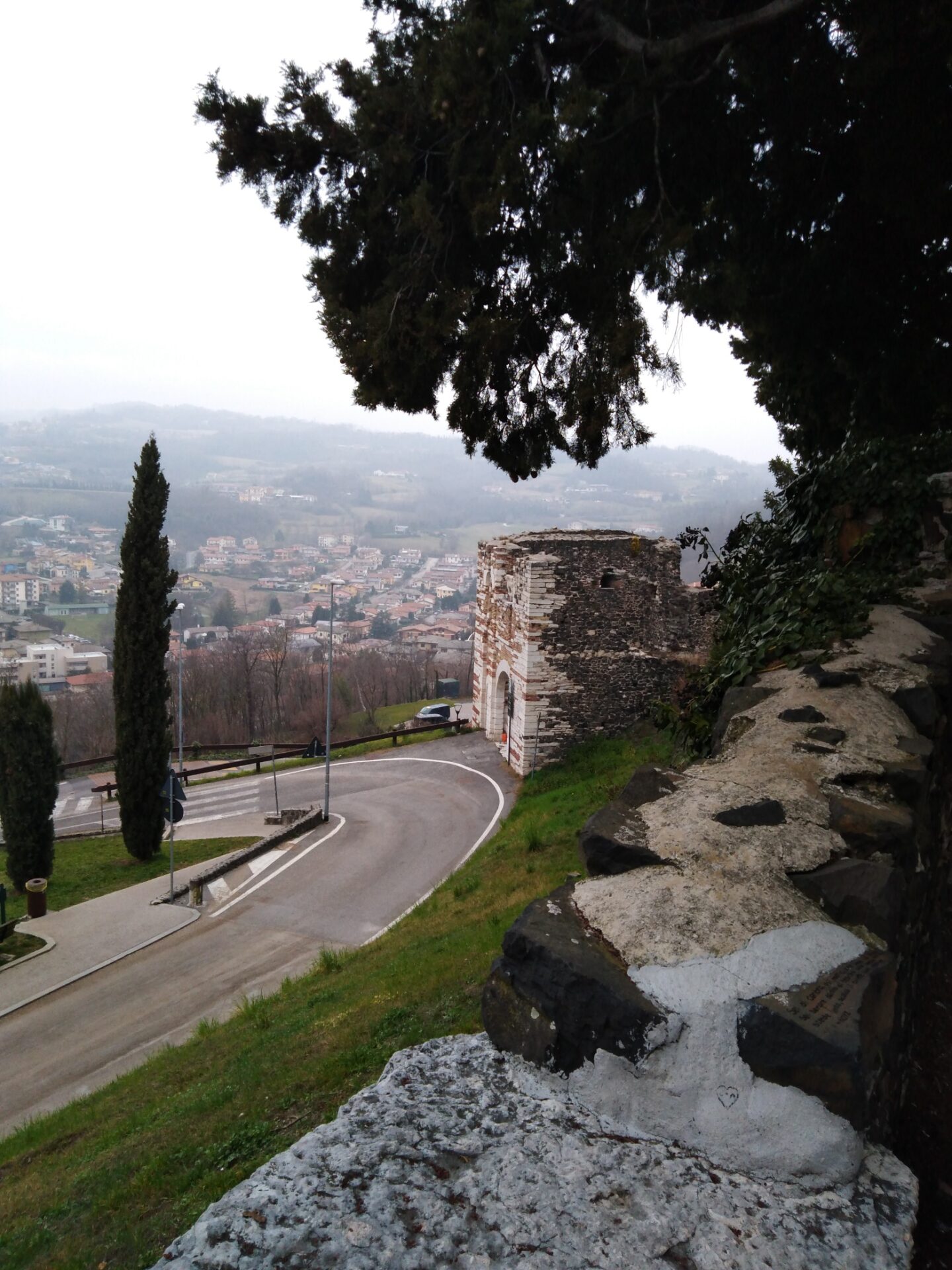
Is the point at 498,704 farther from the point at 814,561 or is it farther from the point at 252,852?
the point at 814,561

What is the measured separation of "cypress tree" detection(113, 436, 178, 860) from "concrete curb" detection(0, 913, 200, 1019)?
18.3ft

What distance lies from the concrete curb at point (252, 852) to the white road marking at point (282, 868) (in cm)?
56

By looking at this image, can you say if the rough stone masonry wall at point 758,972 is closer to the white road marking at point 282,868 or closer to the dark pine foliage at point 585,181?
the dark pine foliage at point 585,181

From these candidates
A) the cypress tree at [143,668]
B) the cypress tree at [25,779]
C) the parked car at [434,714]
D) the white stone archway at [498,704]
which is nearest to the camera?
the cypress tree at [25,779]

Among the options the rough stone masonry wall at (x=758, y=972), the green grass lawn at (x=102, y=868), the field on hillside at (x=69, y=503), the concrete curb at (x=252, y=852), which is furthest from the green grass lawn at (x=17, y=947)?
the field on hillside at (x=69, y=503)

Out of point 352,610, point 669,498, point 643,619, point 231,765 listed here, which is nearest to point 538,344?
point 643,619

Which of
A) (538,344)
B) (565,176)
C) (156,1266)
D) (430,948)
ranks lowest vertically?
(430,948)

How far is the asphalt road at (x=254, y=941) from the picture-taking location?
793cm

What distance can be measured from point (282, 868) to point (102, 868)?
578cm

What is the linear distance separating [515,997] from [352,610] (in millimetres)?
97804

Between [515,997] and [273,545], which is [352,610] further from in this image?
[515,997]

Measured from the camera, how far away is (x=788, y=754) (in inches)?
128

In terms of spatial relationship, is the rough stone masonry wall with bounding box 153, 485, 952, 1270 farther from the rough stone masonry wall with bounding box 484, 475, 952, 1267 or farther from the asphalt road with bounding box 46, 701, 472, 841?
the asphalt road with bounding box 46, 701, 472, 841

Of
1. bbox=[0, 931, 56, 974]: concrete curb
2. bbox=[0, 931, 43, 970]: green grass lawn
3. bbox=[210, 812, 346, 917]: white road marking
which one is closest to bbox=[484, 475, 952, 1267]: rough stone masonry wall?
bbox=[210, 812, 346, 917]: white road marking
